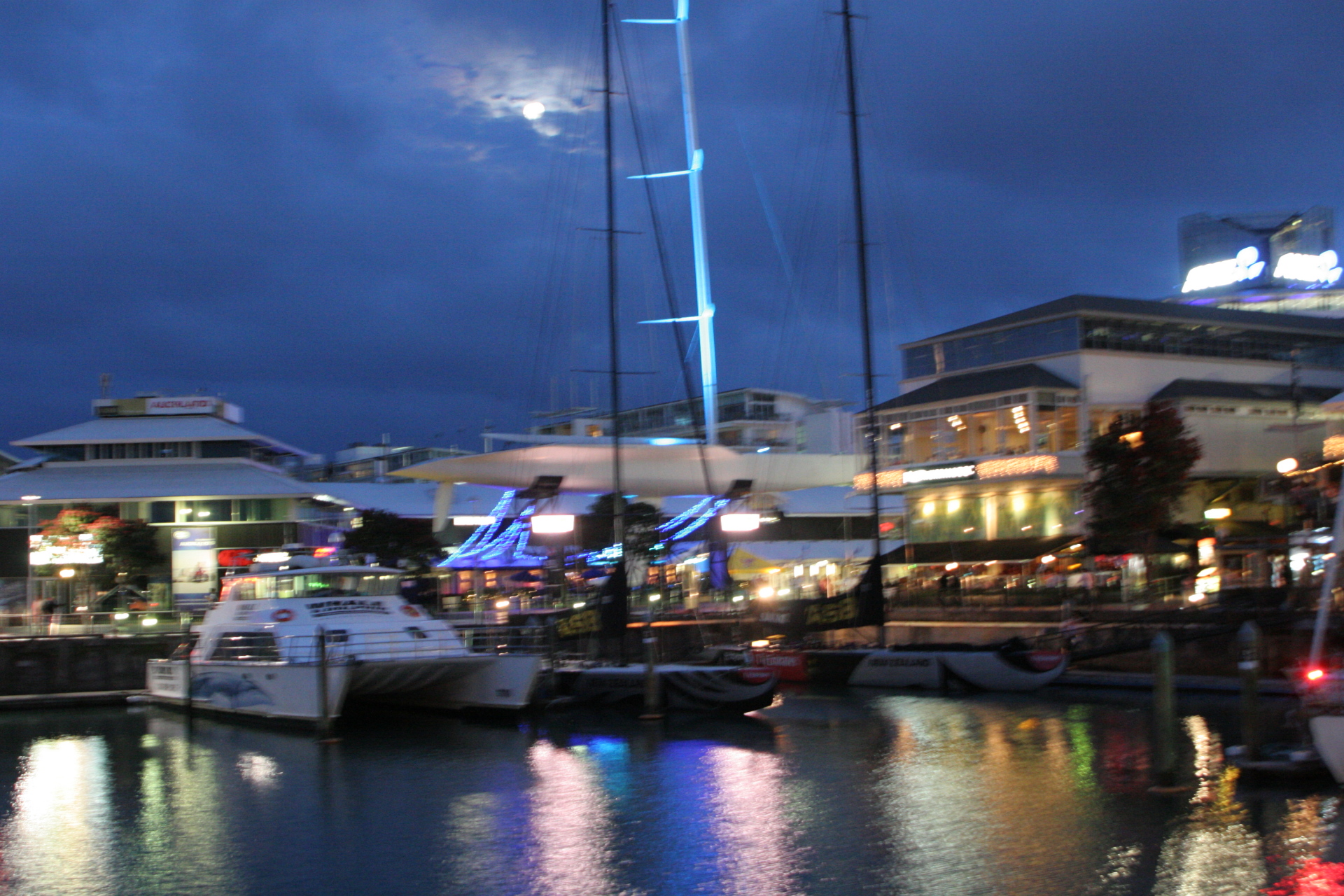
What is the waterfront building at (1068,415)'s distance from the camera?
136ft

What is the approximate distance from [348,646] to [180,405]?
3812 cm

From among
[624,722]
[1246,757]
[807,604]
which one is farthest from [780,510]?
[1246,757]

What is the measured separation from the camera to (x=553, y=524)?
44750mm

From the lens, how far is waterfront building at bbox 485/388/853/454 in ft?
224

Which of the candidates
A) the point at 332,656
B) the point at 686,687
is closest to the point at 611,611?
the point at 686,687

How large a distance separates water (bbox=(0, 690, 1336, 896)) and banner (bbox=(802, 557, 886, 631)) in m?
5.10

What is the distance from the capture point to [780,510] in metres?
57.2

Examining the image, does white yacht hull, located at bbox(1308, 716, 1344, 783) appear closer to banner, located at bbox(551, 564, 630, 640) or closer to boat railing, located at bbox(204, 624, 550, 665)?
boat railing, located at bbox(204, 624, 550, 665)

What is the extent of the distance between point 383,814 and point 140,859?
330cm

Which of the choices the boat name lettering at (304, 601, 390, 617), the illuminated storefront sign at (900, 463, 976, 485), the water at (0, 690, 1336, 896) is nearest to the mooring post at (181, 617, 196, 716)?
the water at (0, 690, 1336, 896)

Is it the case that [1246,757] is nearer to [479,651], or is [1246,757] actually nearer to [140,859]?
[140,859]

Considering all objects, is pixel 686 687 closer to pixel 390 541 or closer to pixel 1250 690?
pixel 1250 690

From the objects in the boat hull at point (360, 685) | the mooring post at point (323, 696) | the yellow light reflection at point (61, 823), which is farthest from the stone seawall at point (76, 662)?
the mooring post at point (323, 696)

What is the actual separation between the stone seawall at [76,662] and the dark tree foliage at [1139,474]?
26992mm
